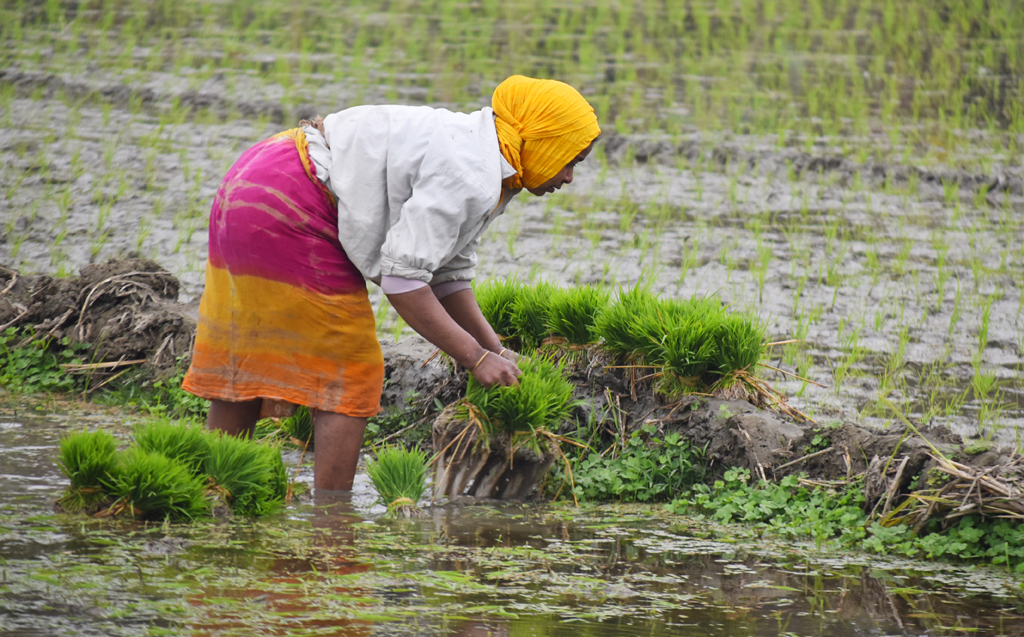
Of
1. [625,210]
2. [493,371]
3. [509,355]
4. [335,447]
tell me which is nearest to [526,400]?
[493,371]

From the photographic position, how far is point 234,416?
3.31 meters

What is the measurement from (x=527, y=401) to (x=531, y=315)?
0.81m

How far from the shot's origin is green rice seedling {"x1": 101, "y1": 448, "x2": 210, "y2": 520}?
2758mm

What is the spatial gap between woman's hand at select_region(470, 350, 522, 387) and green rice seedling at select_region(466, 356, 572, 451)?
0.05 meters

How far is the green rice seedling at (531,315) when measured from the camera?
4.07m

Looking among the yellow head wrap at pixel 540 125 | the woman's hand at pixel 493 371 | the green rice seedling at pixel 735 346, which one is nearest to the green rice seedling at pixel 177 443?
the woman's hand at pixel 493 371

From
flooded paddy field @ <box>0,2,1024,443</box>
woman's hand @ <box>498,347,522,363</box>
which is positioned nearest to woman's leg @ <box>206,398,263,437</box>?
woman's hand @ <box>498,347,522,363</box>

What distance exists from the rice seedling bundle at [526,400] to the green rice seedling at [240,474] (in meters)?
0.76

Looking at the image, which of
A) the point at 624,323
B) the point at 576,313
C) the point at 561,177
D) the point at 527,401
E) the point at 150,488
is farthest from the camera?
the point at 576,313

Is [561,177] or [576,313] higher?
[561,177]

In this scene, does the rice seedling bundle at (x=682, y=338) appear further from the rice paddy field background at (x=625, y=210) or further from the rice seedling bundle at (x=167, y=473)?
the rice seedling bundle at (x=167, y=473)

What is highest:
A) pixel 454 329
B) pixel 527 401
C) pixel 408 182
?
pixel 408 182

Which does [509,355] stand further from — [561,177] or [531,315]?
[561,177]

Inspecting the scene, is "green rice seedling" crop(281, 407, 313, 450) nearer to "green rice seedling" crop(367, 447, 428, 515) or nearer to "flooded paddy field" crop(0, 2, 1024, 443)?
"green rice seedling" crop(367, 447, 428, 515)
